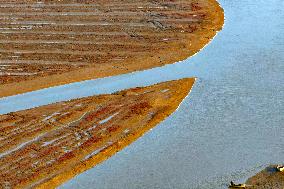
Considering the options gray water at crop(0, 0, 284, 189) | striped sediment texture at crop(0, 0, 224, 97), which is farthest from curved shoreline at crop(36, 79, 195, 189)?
striped sediment texture at crop(0, 0, 224, 97)

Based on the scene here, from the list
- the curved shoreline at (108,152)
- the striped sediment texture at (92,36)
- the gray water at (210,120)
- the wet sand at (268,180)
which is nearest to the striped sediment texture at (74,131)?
the curved shoreline at (108,152)

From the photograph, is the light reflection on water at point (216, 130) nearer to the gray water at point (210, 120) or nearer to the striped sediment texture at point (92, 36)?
the gray water at point (210, 120)

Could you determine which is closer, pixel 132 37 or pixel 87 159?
pixel 87 159

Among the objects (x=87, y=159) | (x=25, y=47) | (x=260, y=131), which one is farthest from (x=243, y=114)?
(x=25, y=47)

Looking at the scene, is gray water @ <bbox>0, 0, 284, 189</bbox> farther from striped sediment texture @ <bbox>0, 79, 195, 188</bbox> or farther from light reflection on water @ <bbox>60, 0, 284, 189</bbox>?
striped sediment texture @ <bbox>0, 79, 195, 188</bbox>

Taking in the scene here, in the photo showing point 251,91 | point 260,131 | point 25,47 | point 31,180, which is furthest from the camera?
point 25,47

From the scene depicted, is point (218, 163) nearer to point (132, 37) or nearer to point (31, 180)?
point (31, 180)

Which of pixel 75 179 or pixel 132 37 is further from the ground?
pixel 132 37

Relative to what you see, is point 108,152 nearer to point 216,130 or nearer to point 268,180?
point 216,130
